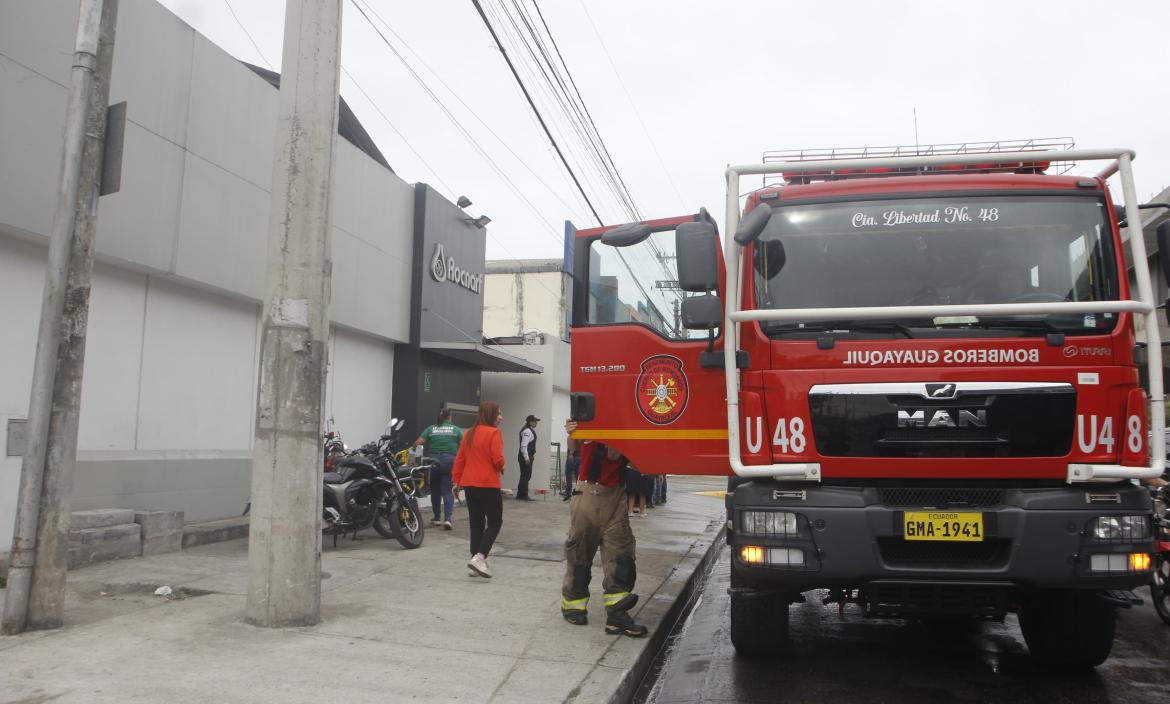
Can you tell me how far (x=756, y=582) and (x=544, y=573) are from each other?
3.65 meters

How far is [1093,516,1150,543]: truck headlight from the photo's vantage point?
4543mm

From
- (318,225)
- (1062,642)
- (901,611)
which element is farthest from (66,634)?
(1062,642)

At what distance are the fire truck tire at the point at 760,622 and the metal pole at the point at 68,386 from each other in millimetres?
4098

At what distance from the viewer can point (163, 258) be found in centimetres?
870

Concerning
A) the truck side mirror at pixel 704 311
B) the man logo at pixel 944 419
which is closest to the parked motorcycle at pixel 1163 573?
the man logo at pixel 944 419

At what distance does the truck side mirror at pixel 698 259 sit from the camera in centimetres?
511

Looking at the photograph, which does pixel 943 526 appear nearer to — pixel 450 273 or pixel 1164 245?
pixel 1164 245

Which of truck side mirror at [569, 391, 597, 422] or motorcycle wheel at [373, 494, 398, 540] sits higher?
truck side mirror at [569, 391, 597, 422]

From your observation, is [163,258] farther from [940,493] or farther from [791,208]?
[940,493]

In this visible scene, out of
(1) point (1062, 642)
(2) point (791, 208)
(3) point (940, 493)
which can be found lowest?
(1) point (1062, 642)

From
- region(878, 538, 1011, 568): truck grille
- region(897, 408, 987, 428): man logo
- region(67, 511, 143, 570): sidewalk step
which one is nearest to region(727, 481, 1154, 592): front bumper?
region(878, 538, 1011, 568): truck grille

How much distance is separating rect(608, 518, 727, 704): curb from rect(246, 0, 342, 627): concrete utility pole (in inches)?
82.6

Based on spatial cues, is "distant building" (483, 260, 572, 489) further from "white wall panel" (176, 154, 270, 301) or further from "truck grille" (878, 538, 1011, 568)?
"truck grille" (878, 538, 1011, 568)

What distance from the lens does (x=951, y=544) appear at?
4672mm
